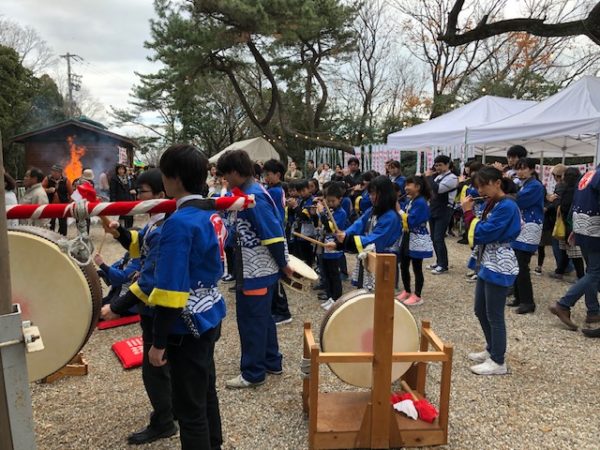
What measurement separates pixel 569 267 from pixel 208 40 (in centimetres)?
1339

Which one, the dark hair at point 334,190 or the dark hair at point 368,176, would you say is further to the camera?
the dark hair at point 368,176

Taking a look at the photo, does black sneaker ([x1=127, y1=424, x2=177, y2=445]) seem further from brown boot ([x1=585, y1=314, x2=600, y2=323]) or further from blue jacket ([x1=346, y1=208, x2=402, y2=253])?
brown boot ([x1=585, y1=314, x2=600, y2=323])

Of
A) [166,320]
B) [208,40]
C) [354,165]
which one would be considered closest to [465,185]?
[354,165]

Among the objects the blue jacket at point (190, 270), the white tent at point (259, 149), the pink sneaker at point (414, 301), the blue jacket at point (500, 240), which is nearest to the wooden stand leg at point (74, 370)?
the blue jacket at point (190, 270)

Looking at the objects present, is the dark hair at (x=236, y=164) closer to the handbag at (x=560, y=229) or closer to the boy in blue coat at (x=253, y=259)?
the boy in blue coat at (x=253, y=259)

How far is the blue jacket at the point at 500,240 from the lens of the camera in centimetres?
332

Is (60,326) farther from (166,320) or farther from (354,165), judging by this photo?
(354,165)

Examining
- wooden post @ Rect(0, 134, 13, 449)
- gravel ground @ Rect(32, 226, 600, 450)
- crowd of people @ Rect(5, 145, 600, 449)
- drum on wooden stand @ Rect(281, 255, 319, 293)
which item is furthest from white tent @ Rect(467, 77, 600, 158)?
wooden post @ Rect(0, 134, 13, 449)

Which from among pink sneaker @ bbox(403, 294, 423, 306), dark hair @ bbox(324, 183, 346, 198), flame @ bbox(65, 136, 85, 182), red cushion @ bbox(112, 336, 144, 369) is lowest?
red cushion @ bbox(112, 336, 144, 369)

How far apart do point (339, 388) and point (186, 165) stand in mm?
2180

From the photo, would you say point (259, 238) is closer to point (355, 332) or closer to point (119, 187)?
point (355, 332)

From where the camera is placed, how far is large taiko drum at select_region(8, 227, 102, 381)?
2.05 m

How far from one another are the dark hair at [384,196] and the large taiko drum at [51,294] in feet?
9.25

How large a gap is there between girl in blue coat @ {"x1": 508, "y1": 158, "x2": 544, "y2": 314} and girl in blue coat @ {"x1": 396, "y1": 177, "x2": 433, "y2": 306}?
3.32 feet
